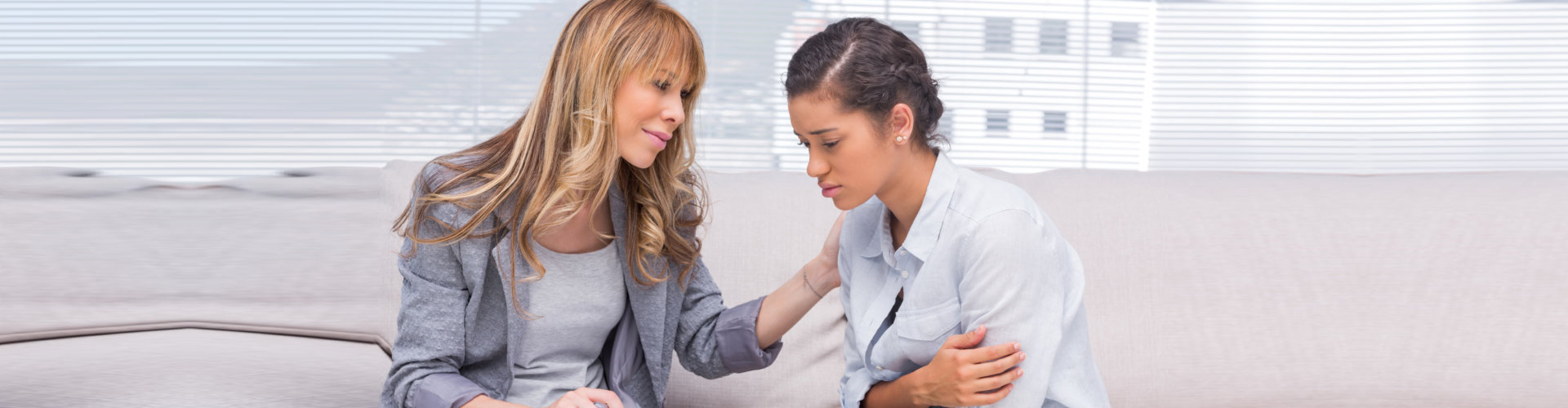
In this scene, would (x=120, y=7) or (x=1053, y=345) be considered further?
(x=120, y=7)

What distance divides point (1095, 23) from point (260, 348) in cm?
318

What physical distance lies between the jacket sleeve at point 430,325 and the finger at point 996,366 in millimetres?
630

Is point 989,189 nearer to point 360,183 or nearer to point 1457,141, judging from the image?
point 360,183

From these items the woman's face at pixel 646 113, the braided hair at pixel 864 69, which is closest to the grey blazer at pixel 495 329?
the woman's face at pixel 646 113

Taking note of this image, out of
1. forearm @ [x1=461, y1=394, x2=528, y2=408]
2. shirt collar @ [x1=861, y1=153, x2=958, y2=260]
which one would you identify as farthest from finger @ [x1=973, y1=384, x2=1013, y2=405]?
forearm @ [x1=461, y1=394, x2=528, y2=408]

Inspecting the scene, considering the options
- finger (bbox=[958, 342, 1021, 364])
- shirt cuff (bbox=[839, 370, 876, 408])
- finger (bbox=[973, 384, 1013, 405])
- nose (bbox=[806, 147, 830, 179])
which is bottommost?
shirt cuff (bbox=[839, 370, 876, 408])

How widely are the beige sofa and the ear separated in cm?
55

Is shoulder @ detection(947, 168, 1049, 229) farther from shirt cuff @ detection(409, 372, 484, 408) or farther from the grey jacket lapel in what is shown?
shirt cuff @ detection(409, 372, 484, 408)

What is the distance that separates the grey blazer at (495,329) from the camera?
1.28 metres

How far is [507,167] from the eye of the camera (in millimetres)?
1298

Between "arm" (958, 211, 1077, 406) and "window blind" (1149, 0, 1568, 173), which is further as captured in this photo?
"window blind" (1149, 0, 1568, 173)

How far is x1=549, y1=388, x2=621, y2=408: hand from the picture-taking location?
47.3 inches

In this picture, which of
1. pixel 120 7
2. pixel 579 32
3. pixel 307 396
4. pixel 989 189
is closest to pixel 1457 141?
pixel 989 189

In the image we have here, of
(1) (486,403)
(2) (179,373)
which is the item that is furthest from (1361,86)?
(2) (179,373)
